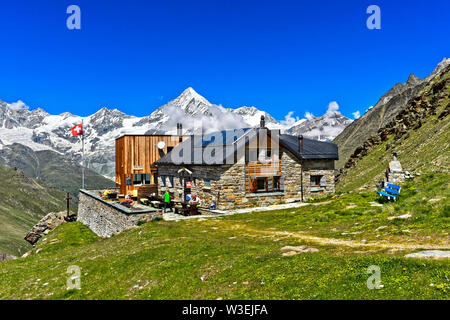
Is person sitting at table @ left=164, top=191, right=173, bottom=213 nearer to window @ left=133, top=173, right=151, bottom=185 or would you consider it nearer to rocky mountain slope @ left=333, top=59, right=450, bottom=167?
window @ left=133, top=173, right=151, bottom=185

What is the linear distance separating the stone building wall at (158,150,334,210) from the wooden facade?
15.6ft

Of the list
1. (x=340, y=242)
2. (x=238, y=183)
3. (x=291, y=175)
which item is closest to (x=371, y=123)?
(x=291, y=175)

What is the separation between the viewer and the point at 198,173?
31141mm

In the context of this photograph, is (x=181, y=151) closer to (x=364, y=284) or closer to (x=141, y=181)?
(x=141, y=181)

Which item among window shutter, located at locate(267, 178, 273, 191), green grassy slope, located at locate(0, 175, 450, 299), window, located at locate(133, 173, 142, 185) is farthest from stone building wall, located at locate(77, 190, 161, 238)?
window shutter, located at locate(267, 178, 273, 191)

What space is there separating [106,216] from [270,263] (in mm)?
22892

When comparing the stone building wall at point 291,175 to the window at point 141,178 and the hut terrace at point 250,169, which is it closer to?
the hut terrace at point 250,169

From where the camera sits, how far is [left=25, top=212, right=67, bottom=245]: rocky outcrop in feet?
145

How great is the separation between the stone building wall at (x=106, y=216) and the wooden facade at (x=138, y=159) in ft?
14.5

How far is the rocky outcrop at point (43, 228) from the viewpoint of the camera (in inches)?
1743

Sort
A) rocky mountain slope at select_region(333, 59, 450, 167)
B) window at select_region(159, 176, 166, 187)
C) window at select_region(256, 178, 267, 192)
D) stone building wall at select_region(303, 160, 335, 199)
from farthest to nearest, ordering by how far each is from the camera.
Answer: rocky mountain slope at select_region(333, 59, 450, 167)
window at select_region(159, 176, 166, 187)
stone building wall at select_region(303, 160, 335, 199)
window at select_region(256, 178, 267, 192)

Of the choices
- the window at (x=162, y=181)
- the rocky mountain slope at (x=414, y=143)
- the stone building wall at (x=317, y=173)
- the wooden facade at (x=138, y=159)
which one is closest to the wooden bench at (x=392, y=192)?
the stone building wall at (x=317, y=173)

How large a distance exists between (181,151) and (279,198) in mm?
12447
